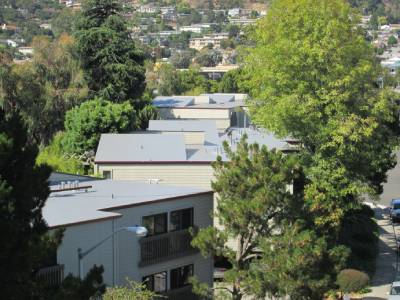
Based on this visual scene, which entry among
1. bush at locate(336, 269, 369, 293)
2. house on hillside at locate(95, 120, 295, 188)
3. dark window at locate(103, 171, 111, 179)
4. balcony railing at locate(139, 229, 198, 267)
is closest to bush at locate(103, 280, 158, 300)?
balcony railing at locate(139, 229, 198, 267)

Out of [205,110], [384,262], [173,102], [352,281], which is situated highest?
[205,110]

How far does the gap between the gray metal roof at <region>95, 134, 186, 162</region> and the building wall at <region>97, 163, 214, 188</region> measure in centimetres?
32

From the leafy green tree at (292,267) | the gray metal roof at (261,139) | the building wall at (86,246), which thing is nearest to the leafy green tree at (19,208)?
the building wall at (86,246)

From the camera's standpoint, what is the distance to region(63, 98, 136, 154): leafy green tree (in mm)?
53656

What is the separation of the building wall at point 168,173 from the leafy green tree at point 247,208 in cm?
1082

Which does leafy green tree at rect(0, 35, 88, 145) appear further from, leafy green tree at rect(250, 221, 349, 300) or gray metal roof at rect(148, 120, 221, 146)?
leafy green tree at rect(250, 221, 349, 300)

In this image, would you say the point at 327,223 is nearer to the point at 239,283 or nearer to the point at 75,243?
the point at 239,283

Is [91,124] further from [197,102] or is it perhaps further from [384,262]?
[197,102]

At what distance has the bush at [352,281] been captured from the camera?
3834cm

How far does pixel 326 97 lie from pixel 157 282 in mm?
13113

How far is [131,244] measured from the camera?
28625mm

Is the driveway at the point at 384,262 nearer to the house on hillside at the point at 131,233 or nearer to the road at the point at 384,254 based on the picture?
the road at the point at 384,254

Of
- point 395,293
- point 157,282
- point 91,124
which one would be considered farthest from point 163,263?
point 91,124

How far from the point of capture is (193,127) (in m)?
55.4
